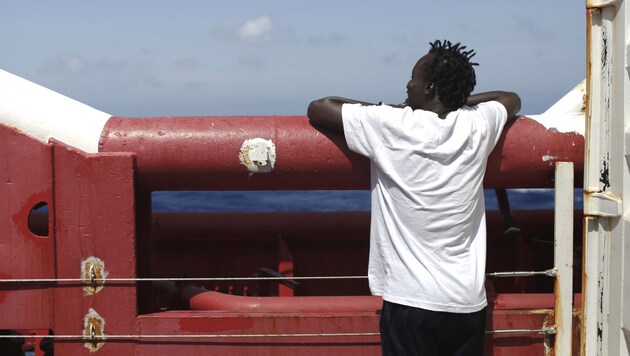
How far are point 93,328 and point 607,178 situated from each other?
2.23 m

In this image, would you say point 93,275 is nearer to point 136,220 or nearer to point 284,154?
point 136,220

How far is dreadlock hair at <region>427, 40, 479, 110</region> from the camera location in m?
3.68

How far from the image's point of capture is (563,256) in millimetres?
4004

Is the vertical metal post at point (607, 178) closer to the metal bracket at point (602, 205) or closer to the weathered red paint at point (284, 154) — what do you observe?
the metal bracket at point (602, 205)

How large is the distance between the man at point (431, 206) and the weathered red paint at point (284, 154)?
0.32 meters

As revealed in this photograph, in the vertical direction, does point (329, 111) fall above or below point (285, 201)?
above

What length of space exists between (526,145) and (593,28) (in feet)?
1.90

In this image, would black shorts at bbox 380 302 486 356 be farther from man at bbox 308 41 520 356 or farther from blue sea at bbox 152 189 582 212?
blue sea at bbox 152 189 582 212

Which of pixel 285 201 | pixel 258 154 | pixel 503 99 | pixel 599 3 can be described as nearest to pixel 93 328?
pixel 258 154

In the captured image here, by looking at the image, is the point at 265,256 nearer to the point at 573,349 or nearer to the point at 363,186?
the point at 363,186

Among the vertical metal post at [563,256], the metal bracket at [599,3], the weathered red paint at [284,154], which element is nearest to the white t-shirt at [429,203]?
the weathered red paint at [284,154]

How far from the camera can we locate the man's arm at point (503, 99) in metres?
3.92

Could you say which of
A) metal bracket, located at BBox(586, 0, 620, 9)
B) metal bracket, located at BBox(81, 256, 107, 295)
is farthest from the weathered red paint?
metal bracket, located at BBox(586, 0, 620, 9)

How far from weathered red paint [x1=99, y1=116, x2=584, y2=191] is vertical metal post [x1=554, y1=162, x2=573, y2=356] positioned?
10cm
